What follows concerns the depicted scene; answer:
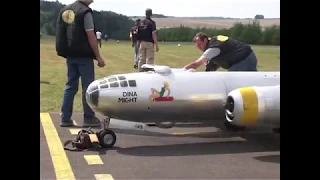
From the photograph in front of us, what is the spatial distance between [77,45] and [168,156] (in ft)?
7.46

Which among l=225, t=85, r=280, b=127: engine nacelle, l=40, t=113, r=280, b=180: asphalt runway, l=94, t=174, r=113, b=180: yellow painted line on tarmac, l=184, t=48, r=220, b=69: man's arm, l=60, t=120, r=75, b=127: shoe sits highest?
l=184, t=48, r=220, b=69: man's arm

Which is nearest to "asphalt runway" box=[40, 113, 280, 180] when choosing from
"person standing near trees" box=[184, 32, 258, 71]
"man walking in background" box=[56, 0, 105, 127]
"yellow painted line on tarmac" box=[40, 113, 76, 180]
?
"yellow painted line on tarmac" box=[40, 113, 76, 180]

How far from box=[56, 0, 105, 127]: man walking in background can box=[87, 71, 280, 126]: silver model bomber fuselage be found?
35.0 inches

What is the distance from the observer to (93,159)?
5.45m

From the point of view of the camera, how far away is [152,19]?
13047mm

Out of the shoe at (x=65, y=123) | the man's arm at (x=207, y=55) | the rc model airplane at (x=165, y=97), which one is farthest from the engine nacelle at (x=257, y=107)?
the shoe at (x=65, y=123)

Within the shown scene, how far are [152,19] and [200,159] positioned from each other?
316 inches

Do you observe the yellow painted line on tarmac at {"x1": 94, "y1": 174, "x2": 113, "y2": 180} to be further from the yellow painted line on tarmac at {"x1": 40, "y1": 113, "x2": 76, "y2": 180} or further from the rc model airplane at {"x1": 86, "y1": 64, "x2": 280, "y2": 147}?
the rc model airplane at {"x1": 86, "y1": 64, "x2": 280, "y2": 147}

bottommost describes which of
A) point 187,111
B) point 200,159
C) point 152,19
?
point 200,159

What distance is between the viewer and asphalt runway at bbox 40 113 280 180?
193 inches

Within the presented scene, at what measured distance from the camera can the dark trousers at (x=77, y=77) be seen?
280 inches
